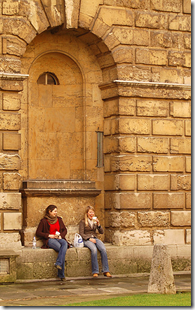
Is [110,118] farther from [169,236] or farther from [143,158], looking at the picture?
[169,236]

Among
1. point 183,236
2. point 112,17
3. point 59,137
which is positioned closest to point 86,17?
point 112,17

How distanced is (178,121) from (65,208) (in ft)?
11.5

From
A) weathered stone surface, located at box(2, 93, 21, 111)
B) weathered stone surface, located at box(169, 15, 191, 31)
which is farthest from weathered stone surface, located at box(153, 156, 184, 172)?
weathered stone surface, located at box(2, 93, 21, 111)

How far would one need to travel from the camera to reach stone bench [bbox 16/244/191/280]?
1430 centimetres

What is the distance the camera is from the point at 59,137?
52.1 feet

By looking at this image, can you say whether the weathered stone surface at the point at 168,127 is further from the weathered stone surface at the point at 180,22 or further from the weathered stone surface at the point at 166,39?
the weathered stone surface at the point at 180,22

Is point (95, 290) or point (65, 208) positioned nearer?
point (95, 290)

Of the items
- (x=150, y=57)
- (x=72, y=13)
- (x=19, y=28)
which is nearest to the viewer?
(x=19, y=28)

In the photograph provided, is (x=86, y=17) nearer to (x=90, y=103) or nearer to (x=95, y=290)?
(x=90, y=103)

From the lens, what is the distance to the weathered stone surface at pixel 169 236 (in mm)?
15664

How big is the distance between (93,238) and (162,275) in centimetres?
324

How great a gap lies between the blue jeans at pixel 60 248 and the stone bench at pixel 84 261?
0.14 meters

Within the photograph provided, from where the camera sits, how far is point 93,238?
49.3ft

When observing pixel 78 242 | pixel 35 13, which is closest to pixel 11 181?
pixel 78 242
